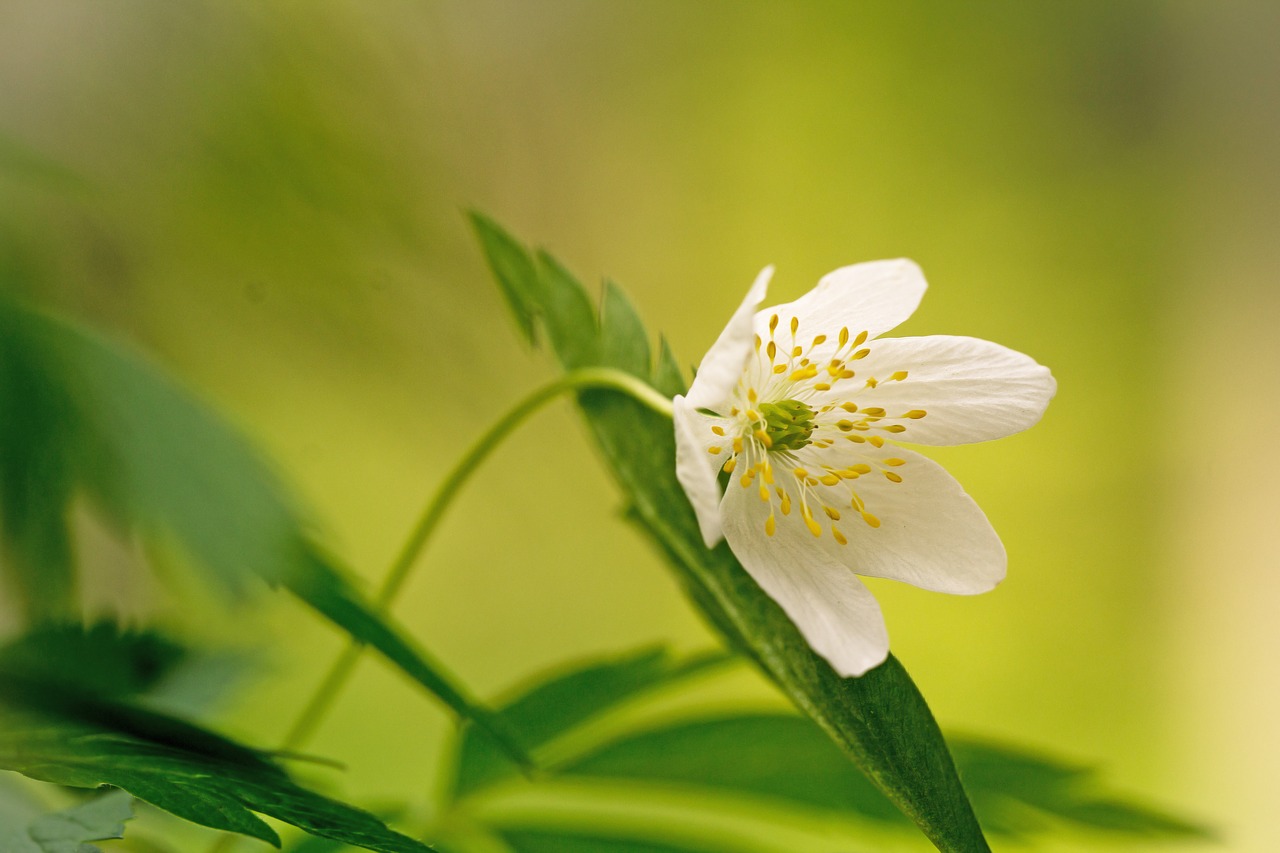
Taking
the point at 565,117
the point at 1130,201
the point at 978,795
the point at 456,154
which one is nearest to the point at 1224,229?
the point at 1130,201

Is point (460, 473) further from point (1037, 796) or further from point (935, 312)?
point (935, 312)

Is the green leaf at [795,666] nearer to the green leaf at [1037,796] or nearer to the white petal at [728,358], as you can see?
the white petal at [728,358]

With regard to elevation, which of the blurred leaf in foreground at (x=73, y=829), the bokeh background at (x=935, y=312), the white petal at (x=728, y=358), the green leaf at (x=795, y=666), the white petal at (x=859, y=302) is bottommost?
the blurred leaf in foreground at (x=73, y=829)

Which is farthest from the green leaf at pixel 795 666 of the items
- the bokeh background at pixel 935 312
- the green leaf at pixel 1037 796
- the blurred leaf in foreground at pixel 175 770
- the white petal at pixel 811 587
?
the bokeh background at pixel 935 312

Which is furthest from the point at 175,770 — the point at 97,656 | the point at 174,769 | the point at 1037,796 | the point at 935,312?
the point at 935,312

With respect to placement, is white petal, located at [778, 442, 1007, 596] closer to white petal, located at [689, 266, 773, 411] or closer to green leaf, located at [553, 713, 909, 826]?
white petal, located at [689, 266, 773, 411]

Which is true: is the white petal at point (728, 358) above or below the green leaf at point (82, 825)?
above
